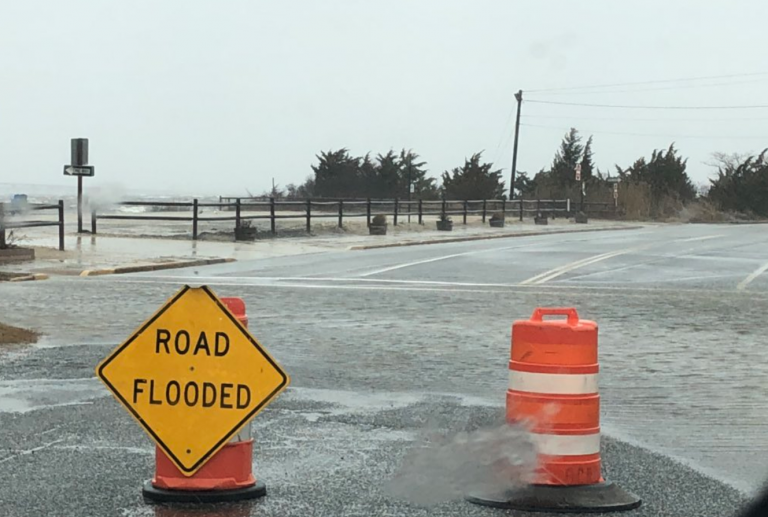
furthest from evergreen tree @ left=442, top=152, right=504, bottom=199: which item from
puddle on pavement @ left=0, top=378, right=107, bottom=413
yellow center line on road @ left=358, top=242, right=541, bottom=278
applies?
puddle on pavement @ left=0, top=378, right=107, bottom=413

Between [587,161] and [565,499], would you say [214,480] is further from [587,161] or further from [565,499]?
[587,161]

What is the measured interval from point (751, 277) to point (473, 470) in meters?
17.5

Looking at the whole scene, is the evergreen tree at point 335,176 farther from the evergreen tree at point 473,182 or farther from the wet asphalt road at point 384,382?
the wet asphalt road at point 384,382

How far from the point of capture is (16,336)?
12211 mm

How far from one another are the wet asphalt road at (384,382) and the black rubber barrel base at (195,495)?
8 cm

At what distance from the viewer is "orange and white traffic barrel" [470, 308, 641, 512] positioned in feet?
20.1

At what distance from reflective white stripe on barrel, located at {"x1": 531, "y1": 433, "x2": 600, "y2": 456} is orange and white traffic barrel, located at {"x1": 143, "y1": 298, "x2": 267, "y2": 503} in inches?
57.8

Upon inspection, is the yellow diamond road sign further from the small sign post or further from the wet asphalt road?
the small sign post

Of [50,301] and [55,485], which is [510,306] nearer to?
[50,301]

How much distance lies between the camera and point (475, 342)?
12656mm

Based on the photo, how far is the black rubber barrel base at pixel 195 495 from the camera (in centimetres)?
596

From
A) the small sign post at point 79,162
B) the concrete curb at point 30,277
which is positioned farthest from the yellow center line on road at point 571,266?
the small sign post at point 79,162

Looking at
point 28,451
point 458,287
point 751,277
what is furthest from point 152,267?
Answer: point 28,451

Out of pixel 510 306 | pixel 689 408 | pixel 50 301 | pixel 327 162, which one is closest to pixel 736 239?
pixel 510 306
